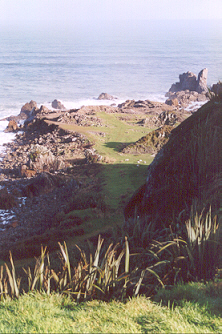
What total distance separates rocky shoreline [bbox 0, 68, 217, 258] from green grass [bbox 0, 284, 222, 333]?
5.58 m

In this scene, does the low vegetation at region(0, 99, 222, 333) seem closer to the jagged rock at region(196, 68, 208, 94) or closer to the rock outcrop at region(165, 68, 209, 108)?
the rock outcrop at region(165, 68, 209, 108)

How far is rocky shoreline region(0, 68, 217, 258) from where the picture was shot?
13.1 m

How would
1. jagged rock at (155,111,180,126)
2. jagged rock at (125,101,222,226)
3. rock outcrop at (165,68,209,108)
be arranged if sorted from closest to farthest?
jagged rock at (125,101,222,226) → jagged rock at (155,111,180,126) → rock outcrop at (165,68,209,108)

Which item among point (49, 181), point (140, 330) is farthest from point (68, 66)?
point (140, 330)

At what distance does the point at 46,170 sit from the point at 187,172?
16.3m

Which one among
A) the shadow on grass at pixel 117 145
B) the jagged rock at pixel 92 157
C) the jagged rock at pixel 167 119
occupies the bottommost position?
the jagged rock at pixel 92 157

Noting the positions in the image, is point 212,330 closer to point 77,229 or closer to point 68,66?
point 77,229

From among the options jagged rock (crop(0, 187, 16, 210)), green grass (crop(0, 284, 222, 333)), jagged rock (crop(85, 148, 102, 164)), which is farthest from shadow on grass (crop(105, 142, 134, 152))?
green grass (crop(0, 284, 222, 333))

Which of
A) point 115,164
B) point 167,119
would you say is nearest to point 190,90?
point 167,119

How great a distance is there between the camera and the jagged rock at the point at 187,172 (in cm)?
688

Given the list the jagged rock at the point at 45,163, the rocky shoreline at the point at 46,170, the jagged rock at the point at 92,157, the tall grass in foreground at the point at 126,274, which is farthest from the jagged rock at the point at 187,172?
the jagged rock at the point at 45,163

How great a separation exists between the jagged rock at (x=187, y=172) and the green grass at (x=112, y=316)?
7.96 feet

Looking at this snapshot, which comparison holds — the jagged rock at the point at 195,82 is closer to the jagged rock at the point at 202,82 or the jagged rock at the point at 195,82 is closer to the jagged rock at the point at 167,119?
the jagged rock at the point at 202,82

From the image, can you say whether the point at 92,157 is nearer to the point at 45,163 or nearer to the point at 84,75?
the point at 45,163
